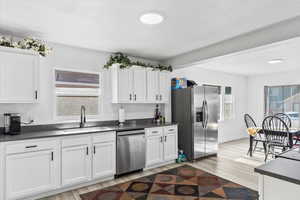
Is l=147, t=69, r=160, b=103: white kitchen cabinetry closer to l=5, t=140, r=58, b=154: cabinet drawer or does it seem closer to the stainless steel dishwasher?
the stainless steel dishwasher

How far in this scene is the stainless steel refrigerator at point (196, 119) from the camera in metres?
4.11

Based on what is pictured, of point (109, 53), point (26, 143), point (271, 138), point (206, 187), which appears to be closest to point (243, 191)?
point (206, 187)

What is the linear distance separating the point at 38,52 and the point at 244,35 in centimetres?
332

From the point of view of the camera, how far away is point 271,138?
13.6ft

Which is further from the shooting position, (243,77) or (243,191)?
(243,77)

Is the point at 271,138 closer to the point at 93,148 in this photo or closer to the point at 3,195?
the point at 93,148

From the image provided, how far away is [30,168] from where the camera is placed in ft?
8.03

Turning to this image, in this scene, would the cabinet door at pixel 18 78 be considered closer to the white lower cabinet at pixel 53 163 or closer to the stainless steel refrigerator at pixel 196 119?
the white lower cabinet at pixel 53 163

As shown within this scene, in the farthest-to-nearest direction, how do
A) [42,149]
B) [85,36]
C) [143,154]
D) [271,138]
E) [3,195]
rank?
[271,138] → [143,154] → [85,36] → [42,149] → [3,195]

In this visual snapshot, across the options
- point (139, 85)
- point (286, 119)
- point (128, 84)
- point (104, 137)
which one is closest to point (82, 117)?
point (104, 137)

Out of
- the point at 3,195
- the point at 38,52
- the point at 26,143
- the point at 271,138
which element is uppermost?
the point at 38,52

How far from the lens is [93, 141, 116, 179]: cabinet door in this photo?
3.00m

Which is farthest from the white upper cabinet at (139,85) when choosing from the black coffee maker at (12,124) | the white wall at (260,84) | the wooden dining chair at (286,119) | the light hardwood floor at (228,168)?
the white wall at (260,84)

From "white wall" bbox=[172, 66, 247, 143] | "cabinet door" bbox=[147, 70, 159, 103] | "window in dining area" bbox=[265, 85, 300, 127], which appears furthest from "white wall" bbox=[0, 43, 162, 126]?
"window in dining area" bbox=[265, 85, 300, 127]
